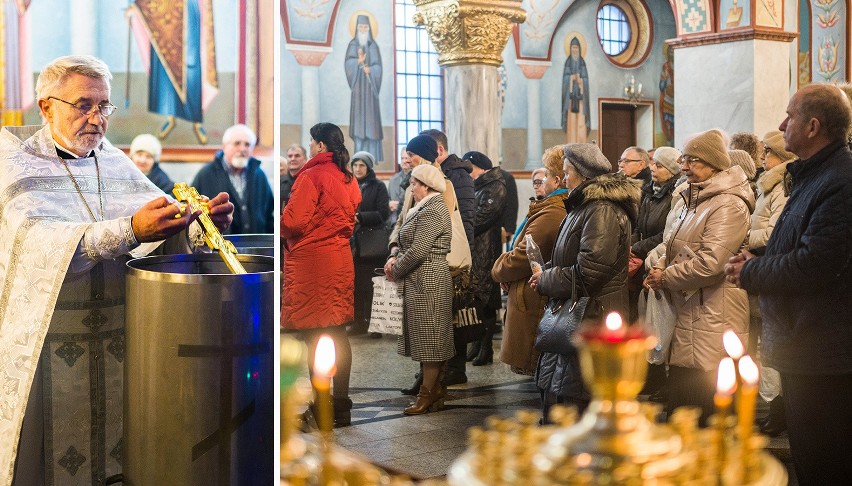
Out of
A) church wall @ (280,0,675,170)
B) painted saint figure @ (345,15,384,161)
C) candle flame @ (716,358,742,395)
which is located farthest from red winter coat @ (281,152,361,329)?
painted saint figure @ (345,15,384,161)

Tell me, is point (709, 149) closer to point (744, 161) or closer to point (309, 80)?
point (744, 161)

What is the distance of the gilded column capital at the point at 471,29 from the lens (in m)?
8.27

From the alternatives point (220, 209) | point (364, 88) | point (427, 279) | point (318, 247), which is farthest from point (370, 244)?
point (364, 88)

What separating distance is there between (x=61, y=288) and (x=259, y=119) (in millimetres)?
704

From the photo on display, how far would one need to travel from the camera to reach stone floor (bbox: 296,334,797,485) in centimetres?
423

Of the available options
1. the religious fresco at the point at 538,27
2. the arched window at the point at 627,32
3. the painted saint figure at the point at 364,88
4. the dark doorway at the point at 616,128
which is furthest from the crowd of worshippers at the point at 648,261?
the arched window at the point at 627,32

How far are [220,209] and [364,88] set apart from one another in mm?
11241

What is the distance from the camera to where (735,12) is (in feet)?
30.3

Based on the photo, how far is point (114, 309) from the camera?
112 inches

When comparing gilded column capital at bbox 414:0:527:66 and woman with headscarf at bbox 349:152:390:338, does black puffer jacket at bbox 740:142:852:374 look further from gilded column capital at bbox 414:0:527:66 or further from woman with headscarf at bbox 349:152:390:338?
gilded column capital at bbox 414:0:527:66

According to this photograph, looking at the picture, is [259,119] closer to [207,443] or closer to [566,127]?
[207,443]

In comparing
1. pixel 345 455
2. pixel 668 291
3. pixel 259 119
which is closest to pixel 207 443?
pixel 259 119

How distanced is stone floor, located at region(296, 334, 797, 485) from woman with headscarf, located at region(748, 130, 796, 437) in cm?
15

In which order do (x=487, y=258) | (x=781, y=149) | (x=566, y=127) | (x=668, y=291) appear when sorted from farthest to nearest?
1. (x=566, y=127)
2. (x=487, y=258)
3. (x=781, y=149)
4. (x=668, y=291)
